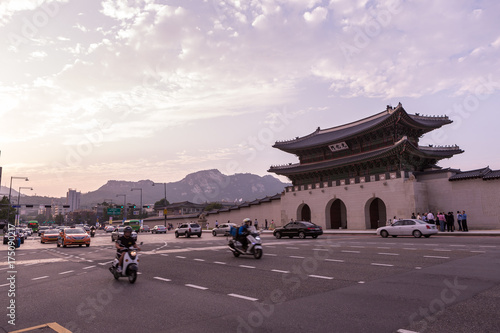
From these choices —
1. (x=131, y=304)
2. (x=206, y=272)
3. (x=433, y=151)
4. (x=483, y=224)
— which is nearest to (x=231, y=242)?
(x=206, y=272)

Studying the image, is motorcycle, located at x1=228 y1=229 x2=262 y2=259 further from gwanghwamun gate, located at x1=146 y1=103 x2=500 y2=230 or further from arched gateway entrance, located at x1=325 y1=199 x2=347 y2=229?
arched gateway entrance, located at x1=325 y1=199 x2=347 y2=229

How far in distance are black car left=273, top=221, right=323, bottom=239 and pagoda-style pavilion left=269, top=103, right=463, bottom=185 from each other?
15.9 metres

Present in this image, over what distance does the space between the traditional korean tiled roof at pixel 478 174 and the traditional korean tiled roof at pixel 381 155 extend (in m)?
5.25

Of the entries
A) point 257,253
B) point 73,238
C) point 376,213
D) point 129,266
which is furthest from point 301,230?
point 129,266

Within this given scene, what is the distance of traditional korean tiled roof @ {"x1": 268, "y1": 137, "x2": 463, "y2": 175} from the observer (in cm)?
3892

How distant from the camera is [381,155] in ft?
134

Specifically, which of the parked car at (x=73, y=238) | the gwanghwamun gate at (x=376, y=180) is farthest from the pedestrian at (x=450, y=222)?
the parked car at (x=73, y=238)

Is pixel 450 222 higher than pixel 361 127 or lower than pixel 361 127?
lower

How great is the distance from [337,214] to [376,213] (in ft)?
19.2

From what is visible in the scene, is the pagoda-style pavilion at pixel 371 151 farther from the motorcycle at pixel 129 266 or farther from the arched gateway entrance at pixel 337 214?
the motorcycle at pixel 129 266

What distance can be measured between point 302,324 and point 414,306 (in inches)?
96.2

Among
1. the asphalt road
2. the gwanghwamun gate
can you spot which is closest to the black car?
the gwanghwamun gate

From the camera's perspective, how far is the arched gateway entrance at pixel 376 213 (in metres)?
44.1

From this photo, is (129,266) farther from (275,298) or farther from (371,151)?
(371,151)
